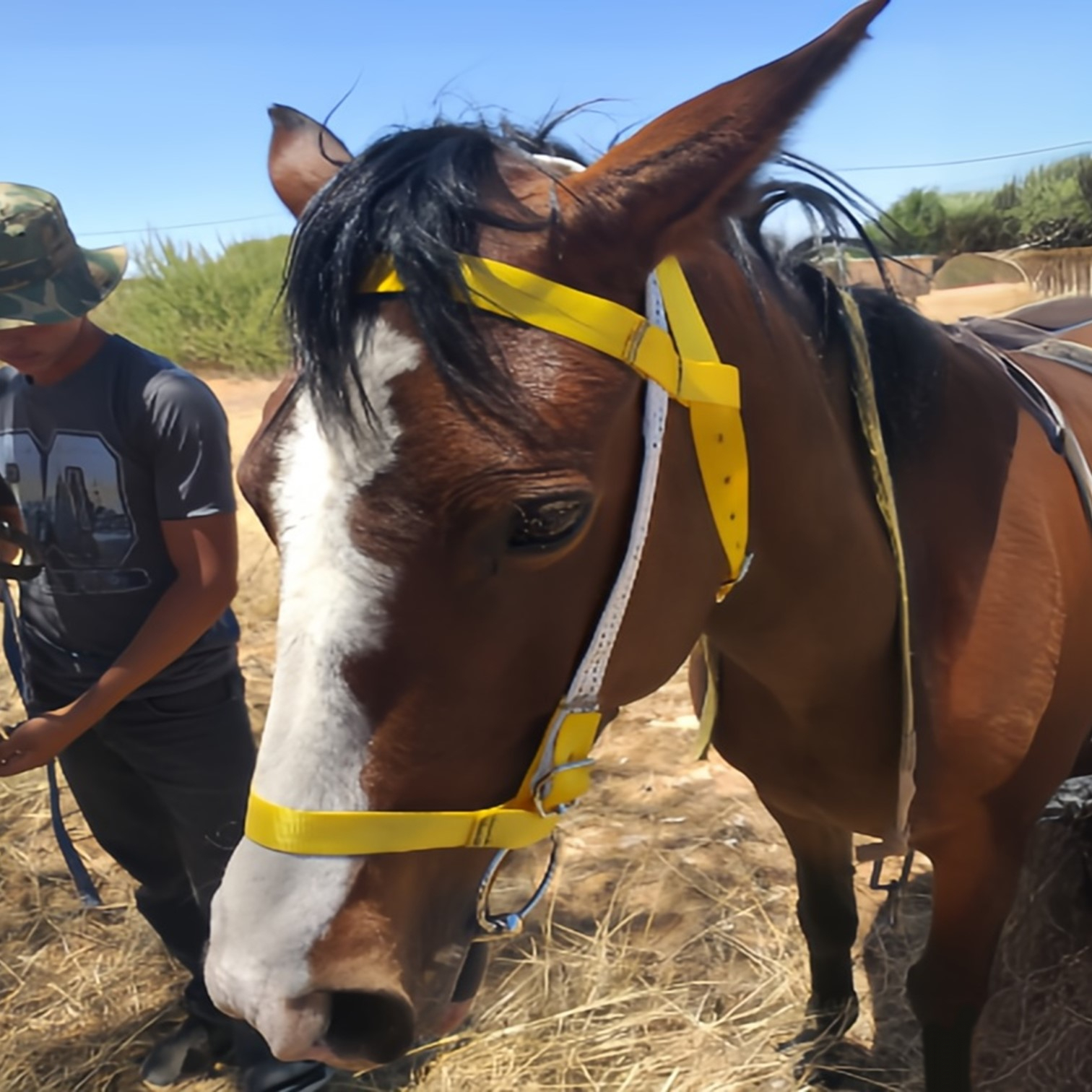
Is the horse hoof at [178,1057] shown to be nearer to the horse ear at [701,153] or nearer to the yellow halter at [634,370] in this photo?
the yellow halter at [634,370]

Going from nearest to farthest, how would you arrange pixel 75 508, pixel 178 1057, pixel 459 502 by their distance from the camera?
1. pixel 459 502
2. pixel 75 508
3. pixel 178 1057

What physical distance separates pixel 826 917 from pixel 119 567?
6.27 feet

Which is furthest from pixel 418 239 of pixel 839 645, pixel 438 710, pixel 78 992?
pixel 78 992

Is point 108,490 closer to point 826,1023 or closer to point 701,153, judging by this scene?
point 701,153

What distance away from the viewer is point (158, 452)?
206 cm

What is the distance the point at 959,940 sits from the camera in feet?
6.11

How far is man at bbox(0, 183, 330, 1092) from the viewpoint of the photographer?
80.7 inches

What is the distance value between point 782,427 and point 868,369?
309mm

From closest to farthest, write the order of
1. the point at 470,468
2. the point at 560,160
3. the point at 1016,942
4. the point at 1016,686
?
the point at 470,468 → the point at 560,160 → the point at 1016,686 → the point at 1016,942

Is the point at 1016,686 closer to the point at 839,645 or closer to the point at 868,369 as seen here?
the point at 839,645

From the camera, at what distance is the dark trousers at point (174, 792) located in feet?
7.45

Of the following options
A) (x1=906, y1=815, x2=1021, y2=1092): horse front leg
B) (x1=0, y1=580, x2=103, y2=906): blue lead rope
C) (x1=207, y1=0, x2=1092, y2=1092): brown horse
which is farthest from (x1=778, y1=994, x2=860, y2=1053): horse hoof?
(x1=0, y1=580, x2=103, y2=906): blue lead rope

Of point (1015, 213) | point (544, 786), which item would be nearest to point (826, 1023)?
point (544, 786)

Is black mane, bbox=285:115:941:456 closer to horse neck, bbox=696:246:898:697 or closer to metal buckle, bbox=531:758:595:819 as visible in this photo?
horse neck, bbox=696:246:898:697
